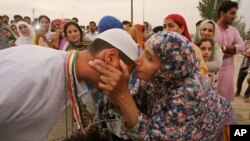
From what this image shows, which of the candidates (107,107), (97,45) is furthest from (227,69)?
(97,45)

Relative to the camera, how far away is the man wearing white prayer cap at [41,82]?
4.60 feet

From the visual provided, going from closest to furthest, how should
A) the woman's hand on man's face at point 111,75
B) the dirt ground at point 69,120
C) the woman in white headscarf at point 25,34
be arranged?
the woman's hand on man's face at point 111,75
the dirt ground at point 69,120
the woman in white headscarf at point 25,34

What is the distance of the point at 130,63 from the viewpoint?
72.4 inches

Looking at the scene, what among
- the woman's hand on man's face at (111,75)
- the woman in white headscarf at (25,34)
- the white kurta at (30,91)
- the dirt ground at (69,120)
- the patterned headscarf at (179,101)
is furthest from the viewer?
the woman in white headscarf at (25,34)

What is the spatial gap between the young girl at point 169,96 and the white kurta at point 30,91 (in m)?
0.23

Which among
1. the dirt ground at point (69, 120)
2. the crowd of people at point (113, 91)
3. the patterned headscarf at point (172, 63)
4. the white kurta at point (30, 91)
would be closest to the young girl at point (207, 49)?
the dirt ground at point (69, 120)

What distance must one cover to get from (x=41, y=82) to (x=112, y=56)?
1.44ft

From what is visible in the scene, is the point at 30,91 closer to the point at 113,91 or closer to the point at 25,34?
the point at 113,91

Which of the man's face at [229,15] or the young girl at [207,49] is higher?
the man's face at [229,15]

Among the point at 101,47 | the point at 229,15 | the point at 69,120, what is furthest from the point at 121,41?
the point at 69,120

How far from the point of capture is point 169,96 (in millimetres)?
1794

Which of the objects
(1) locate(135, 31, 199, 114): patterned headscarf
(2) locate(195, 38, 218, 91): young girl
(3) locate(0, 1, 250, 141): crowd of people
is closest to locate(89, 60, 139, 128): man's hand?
(3) locate(0, 1, 250, 141): crowd of people

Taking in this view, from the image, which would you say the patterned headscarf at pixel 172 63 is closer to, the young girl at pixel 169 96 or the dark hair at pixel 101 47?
the young girl at pixel 169 96

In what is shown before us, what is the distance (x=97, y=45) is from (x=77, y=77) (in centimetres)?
24
